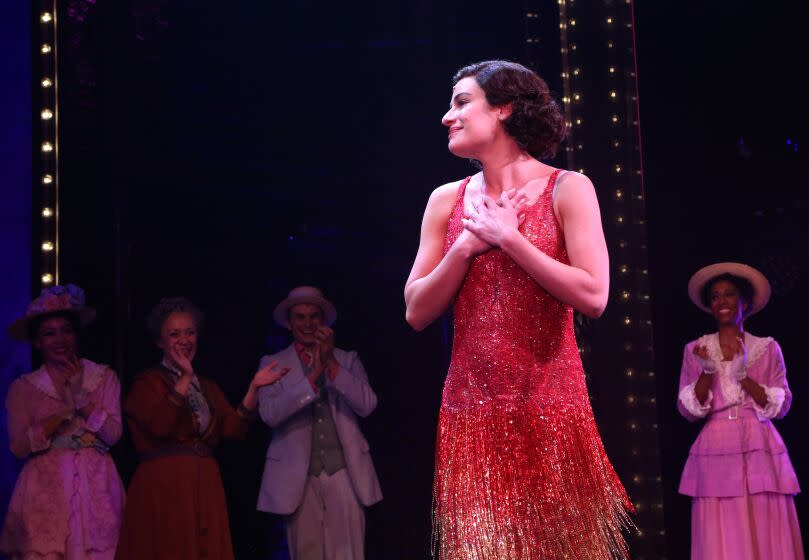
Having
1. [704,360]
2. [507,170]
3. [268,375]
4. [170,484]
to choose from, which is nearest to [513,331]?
[507,170]

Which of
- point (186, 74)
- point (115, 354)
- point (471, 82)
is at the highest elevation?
point (186, 74)

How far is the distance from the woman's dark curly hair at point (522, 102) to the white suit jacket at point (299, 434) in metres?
3.02

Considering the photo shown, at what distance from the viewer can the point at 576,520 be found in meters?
2.05

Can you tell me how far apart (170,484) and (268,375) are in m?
0.75

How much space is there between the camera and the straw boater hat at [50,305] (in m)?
4.86

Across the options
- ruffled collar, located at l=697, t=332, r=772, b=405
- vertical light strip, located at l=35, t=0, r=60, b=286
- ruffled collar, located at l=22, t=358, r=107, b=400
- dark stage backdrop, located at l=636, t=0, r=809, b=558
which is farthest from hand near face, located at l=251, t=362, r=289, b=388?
dark stage backdrop, located at l=636, t=0, r=809, b=558

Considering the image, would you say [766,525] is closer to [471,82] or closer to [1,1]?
[471,82]

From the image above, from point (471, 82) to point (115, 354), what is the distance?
3.82 meters

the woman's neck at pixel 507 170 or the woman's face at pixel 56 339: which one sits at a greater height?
the woman's neck at pixel 507 170

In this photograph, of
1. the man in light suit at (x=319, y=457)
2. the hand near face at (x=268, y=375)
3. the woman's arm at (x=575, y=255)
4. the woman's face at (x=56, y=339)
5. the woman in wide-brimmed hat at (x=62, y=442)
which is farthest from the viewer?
the hand near face at (x=268, y=375)

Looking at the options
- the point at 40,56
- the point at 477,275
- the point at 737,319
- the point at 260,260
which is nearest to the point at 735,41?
the point at 737,319

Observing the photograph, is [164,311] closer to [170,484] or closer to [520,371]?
[170,484]

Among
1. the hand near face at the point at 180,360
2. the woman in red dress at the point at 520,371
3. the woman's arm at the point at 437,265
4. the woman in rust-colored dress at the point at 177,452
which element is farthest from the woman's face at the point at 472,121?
the hand near face at the point at 180,360

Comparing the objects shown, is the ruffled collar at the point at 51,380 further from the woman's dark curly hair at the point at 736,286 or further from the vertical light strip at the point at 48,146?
the woman's dark curly hair at the point at 736,286
